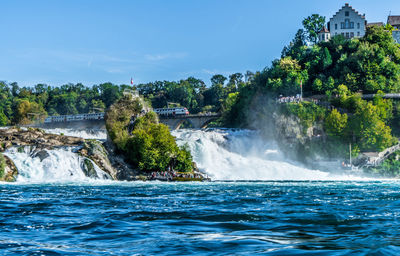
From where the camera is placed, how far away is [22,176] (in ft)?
142

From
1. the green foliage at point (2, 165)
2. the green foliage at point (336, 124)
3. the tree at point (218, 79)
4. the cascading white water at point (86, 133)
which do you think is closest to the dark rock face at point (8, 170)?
the green foliage at point (2, 165)

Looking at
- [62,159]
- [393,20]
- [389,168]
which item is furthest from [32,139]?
[393,20]

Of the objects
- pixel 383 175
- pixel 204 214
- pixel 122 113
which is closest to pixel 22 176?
pixel 122 113

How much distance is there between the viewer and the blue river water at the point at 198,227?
41.5ft

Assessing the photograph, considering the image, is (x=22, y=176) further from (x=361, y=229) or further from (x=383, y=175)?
(x=383, y=175)

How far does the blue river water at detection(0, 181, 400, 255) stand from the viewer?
41.5 ft

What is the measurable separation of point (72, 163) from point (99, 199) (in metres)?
21.6

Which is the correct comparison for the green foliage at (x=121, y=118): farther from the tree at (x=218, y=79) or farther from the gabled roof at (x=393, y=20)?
the tree at (x=218, y=79)

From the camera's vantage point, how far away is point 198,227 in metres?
16.3

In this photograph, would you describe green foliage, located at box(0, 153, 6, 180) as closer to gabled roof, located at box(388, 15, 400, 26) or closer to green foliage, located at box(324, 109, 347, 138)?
green foliage, located at box(324, 109, 347, 138)

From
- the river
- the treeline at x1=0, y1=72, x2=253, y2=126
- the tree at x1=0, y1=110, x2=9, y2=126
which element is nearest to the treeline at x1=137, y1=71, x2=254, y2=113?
the treeline at x1=0, y1=72, x2=253, y2=126

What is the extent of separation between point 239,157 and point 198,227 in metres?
49.0

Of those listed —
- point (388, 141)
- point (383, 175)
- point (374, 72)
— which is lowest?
point (383, 175)

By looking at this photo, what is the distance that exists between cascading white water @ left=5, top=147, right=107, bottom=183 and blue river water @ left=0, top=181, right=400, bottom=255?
62.4 ft
